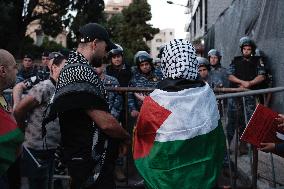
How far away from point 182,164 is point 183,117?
323mm

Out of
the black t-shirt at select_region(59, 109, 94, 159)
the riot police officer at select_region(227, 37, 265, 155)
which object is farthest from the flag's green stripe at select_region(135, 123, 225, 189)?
the riot police officer at select_region(227, 37, 265, 155)

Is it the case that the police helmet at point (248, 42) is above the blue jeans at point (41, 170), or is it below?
above

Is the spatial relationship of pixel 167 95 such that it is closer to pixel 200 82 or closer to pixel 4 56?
pixel 200 82

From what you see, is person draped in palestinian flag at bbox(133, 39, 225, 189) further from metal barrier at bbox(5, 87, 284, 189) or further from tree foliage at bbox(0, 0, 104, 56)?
tree foliage at bbox(0, 0, 104, 56)

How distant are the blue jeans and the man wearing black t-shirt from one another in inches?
68.2

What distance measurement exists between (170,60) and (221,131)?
634 mm

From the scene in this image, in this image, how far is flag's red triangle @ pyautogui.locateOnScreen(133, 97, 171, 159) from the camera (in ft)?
10.4

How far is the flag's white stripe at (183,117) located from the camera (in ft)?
10.3

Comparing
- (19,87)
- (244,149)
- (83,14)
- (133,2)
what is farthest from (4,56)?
(133,2)

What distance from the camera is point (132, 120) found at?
20.7 feet

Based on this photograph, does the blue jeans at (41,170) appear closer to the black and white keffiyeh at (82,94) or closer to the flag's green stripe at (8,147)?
the black and white keffiyeh at (82,94)

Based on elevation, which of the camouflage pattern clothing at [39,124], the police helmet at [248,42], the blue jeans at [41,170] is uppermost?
the police helmet at [248,42]

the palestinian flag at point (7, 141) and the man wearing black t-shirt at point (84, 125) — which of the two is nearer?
the palestinian flag at point (7, 141)

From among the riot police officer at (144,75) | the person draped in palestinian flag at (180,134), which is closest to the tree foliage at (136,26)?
the riot police officer at (144,75)
